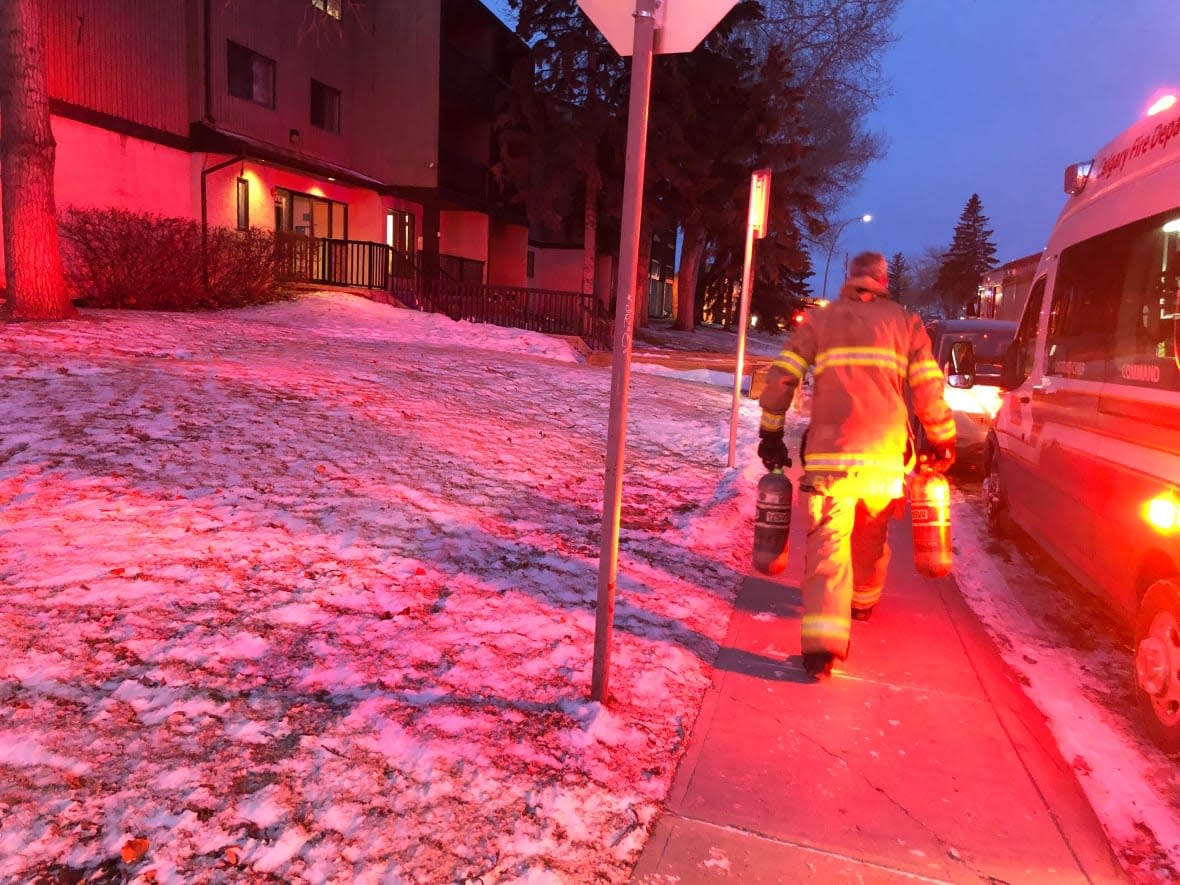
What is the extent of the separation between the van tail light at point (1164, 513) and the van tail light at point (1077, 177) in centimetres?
262

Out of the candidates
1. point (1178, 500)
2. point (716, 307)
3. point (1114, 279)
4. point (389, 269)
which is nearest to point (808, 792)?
point (1178, 500)

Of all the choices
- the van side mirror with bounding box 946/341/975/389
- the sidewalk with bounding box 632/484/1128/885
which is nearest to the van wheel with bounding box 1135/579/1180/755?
the sidewalk with bounding box 632/484/1128/885

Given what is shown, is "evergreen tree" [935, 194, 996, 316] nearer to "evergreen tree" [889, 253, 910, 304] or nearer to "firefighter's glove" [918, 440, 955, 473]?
"evergreen tree" [889, 253, 910, 304]

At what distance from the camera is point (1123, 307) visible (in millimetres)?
4277

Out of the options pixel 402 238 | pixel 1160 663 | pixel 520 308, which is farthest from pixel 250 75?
pixel 1160 663

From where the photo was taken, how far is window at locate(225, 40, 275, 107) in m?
19.9

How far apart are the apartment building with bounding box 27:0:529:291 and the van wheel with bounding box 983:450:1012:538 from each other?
12289 mm

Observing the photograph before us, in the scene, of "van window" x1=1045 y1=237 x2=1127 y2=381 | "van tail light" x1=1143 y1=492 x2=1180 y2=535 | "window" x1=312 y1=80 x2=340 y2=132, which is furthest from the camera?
"window" x1=312 y1=80 x2=340 y2=132

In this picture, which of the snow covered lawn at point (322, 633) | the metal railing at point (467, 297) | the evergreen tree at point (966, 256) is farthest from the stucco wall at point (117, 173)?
the evergreen tree at point (966, 256)

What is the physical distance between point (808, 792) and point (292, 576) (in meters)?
2.74

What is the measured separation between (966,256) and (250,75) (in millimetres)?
78159

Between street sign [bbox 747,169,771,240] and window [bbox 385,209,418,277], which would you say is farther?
window [bbox 385,209,418,277]

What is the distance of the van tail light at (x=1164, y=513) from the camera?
3.30 metres

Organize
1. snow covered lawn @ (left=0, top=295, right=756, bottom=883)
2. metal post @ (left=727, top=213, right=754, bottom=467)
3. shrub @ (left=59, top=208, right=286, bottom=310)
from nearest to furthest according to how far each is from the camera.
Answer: snow covered lawn @ (left=0, top=295, right=756, bottom=883) → metal post @ (left=727, top=213, right=754, bottom=467) → shrub @ (left=59, top=208, right=286, bottom=310)
